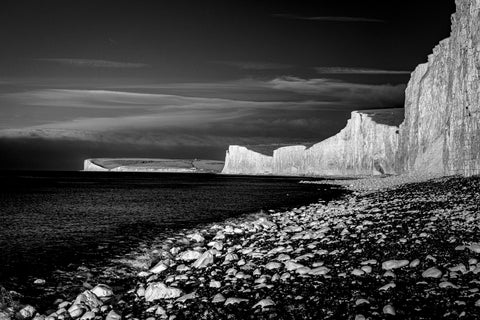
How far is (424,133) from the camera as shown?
74.7 meters

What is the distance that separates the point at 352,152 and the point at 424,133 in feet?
160

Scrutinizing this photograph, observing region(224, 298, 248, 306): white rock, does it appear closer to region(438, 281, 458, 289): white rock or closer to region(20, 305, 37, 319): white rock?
region(438, 281, 458, 289): white rock

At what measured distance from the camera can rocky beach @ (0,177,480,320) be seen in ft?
20.4

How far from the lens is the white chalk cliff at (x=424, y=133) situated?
40.5 meters

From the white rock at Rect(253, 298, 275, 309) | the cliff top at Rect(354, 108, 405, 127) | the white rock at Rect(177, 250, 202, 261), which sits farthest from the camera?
the cliff top at Rect(354, 108, 405, 127)

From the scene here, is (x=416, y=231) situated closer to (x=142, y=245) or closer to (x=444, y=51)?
(x=142, y=245)

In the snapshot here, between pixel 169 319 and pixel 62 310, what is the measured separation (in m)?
2.38

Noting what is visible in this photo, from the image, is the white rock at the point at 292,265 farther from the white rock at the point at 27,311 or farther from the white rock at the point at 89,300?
the white rock at the point at 27,311

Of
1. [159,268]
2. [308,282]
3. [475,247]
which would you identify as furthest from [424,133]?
[308,282]

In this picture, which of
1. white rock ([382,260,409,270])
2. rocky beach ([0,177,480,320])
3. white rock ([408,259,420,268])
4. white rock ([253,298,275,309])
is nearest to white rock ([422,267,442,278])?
rocky beach ([0,177,480,320])

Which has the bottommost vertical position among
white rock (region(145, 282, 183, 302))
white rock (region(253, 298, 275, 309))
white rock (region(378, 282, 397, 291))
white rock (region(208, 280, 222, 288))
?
white rock (region(145, 282, 183, 302))

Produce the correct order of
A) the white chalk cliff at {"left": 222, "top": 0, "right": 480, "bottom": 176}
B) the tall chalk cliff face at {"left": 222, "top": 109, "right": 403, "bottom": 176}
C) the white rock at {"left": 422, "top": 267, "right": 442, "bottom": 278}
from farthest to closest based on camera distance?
the tall chalk cliff face at {"left": 222, "top": 109, "right": 403, "bottom": 176} < the white chalk cliff at {"left": 222, "top": 0, "right": 480, "bottom": 176} < the white rock at {"left": 422, "top": 267, "right": 442, "bottom": 278}

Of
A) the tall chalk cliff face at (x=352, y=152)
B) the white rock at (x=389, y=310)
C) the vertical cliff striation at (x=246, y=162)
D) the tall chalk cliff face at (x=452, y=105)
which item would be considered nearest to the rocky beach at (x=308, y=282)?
the white rock at (x=389, y=310)

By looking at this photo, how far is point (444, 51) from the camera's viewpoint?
68.1 metres
